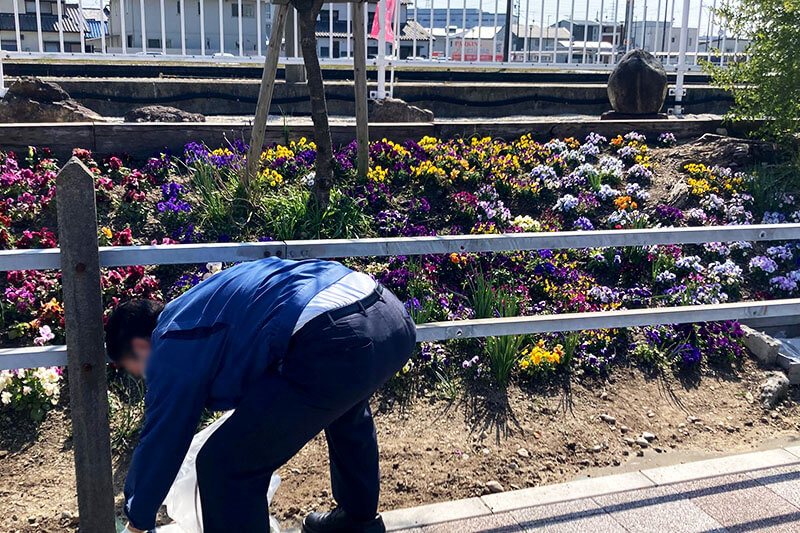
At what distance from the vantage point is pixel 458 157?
630 cm

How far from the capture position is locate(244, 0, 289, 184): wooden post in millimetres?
5293

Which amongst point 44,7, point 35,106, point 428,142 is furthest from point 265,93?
point 44,7

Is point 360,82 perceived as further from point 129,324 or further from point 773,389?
point 129,324

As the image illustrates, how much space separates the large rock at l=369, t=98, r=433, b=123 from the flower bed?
1536 mm

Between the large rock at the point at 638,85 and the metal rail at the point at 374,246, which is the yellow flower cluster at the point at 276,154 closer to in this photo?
the metal rail at the point at 374,246

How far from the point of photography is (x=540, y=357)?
14.3 ft

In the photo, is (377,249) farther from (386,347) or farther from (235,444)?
(235,444)

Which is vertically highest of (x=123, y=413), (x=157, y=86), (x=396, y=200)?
(x=157, y=86)

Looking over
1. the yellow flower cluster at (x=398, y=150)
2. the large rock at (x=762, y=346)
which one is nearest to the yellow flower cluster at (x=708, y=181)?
the large rock at (x=762, y=346)

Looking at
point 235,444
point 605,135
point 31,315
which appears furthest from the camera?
point 605,135

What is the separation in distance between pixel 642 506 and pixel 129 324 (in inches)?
88.9

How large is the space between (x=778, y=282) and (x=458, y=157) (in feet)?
8.48

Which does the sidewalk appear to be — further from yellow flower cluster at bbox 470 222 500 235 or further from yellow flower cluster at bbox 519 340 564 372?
yellow flower cluster at bbox 470 222 500 235

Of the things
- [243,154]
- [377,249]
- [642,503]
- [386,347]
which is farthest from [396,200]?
[386,347]
